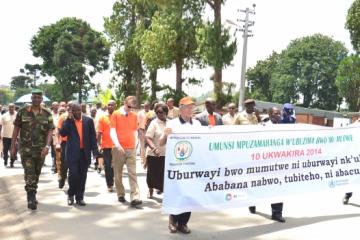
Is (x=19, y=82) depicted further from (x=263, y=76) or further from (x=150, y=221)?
(x=150, y=221)

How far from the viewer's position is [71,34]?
70.2 m

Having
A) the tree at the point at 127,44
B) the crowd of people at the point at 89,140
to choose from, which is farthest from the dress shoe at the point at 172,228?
the tree at the point at 127,44

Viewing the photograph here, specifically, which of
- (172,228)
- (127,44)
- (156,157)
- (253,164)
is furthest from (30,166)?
(127,44)

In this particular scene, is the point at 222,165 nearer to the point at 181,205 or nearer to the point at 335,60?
the point at 181,205

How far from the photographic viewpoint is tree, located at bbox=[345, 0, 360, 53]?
4150 cm

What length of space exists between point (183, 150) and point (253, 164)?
47.1 inches

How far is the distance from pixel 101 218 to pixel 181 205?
171cm

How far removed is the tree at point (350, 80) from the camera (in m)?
56.5

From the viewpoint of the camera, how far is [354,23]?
137 ft

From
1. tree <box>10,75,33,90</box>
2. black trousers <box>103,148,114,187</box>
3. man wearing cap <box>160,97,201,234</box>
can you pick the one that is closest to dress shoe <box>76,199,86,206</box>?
black trousers <box>103,148,114,187</box>

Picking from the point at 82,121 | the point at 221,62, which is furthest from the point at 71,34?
the point at 82,121

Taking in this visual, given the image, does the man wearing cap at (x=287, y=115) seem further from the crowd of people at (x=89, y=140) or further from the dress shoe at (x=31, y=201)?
the dress shoe at (x=31, y=201)

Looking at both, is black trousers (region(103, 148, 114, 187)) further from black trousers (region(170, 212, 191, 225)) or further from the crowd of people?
black trousers (region(170, 212, 191, 225))

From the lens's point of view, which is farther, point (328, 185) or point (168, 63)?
point (168, 63)
